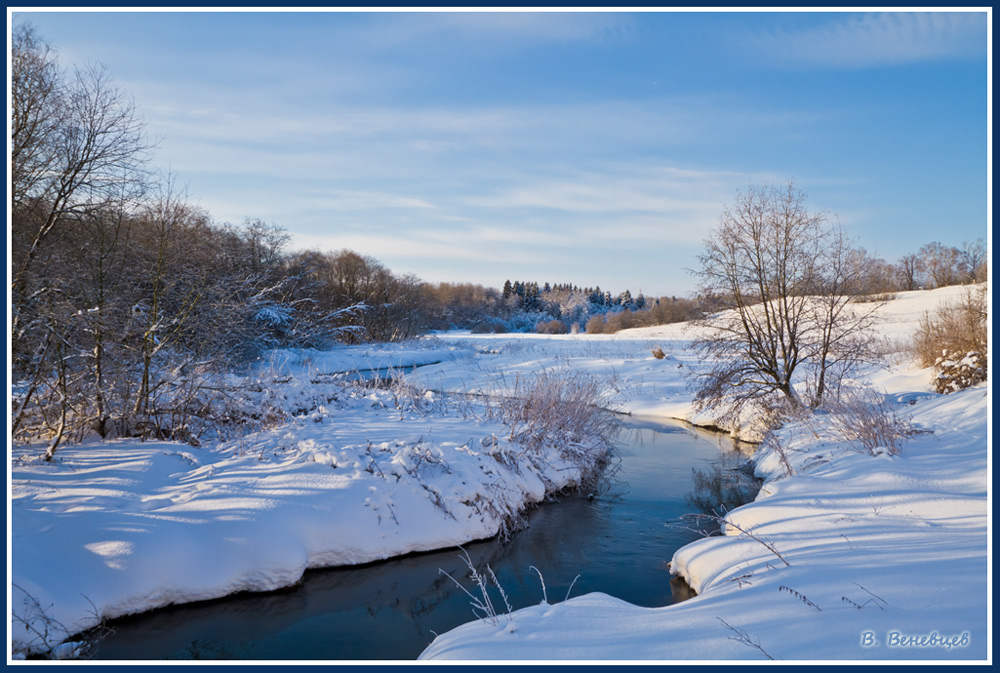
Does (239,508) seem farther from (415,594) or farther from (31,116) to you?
(31,116)

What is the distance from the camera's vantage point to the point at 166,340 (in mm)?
9273

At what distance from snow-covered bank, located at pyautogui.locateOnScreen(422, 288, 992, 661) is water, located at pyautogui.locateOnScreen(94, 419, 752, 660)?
79 cm

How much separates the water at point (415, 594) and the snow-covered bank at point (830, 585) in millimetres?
788

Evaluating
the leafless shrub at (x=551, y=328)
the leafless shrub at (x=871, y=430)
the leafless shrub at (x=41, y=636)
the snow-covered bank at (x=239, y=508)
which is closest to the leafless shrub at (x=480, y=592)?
the snow-covered bank at (x=239, y=508)

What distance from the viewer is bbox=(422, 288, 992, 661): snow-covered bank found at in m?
3.19

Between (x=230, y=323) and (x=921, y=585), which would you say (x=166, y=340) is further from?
(x=921, y=585)

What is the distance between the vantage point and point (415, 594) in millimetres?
6016

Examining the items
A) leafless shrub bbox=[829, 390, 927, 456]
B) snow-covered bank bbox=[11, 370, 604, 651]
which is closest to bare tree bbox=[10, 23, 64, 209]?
snow-covered bank bbox=[11, 370, 604, 651]

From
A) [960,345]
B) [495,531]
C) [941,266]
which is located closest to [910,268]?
[941,266]

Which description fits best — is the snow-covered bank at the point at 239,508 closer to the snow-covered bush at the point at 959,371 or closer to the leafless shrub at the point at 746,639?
the leafless shrub at the point at 746,639

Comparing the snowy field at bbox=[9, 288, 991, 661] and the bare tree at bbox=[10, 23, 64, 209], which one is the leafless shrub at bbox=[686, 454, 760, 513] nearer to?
the snowy field at bbox=[9, 288, 991, 661]

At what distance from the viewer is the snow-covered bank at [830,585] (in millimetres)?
3186

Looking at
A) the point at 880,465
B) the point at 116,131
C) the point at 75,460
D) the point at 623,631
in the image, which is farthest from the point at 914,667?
the point at 116,131

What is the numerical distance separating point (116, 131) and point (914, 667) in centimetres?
968
